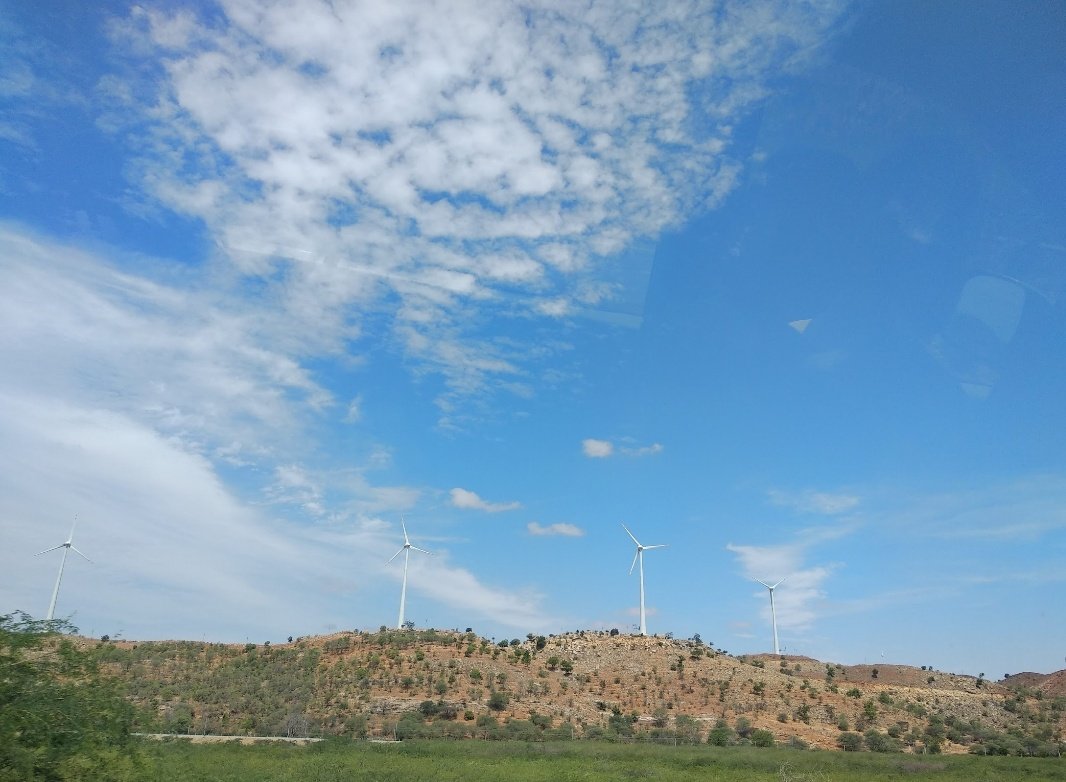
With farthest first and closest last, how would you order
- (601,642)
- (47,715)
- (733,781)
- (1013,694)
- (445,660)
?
(601,642) → (1013,694) → (445,660) → (733,781) → (47,715)

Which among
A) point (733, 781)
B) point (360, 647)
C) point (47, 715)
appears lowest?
point (733, 781)

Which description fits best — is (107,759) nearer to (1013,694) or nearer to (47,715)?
(47,715)

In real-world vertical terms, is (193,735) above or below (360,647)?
below

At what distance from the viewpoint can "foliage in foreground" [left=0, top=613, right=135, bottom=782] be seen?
1723 centimetres

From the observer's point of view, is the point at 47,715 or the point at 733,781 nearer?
the point at 47,715

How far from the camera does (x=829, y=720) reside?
74.6 m

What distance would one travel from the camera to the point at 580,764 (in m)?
49.7

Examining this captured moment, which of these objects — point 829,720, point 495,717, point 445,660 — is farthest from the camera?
point 445,660

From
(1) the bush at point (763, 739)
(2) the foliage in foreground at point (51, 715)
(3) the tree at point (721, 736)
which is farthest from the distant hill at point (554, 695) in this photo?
(2) the foliage in foreground at point (51, 715)

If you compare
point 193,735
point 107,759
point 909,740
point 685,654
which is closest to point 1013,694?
point 909,740

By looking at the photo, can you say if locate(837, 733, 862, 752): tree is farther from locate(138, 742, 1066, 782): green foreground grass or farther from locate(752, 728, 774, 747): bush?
locate(138, 742, 1066, 782): green foreground grass

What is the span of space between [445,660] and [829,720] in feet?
126

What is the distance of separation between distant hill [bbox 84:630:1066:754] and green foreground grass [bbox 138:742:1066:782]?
842 centimetres

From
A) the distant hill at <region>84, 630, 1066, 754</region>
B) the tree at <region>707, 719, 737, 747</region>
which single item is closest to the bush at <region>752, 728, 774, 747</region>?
the distant hill at <region>84, 630, 1066, 754</region>
